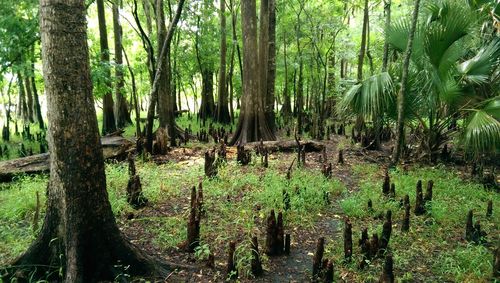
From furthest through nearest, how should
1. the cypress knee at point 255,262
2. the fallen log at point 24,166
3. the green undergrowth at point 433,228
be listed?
1. the fallen log at point 24,166
2. the green undergrowth at point 433,228
3. the cypress knee at point 255,262

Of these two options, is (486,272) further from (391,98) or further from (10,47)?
(10,47)

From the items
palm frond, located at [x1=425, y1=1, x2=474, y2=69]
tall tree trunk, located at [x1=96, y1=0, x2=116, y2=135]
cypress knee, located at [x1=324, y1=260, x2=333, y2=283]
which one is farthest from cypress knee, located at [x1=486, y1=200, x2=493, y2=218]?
tall tree trunk, located at [x1=96, y1=0, x2=116, y2=135]

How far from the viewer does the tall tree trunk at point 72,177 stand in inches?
107

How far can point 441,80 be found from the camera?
272 inches

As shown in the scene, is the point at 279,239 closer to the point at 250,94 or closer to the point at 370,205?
the point at 370,205

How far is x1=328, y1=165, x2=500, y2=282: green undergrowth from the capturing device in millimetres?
3574

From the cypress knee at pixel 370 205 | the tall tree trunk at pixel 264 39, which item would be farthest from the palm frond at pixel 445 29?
the tall tree trunk at pixel 264 39

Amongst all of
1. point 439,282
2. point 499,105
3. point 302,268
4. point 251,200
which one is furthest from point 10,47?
point 499,105

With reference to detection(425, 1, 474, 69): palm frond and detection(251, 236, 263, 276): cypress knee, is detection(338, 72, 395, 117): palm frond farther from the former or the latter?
detection(251, 236, 263, 276): cypress knee

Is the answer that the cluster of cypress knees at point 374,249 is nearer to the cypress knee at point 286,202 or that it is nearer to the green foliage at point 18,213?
the cypress knee at point 286,202

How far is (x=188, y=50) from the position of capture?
1717 cm

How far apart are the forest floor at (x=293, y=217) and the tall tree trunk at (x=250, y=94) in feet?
6.91

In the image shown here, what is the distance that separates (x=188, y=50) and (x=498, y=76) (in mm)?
13203

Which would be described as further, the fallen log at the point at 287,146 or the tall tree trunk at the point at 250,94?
the tall tree trunk at the point at 250,94
